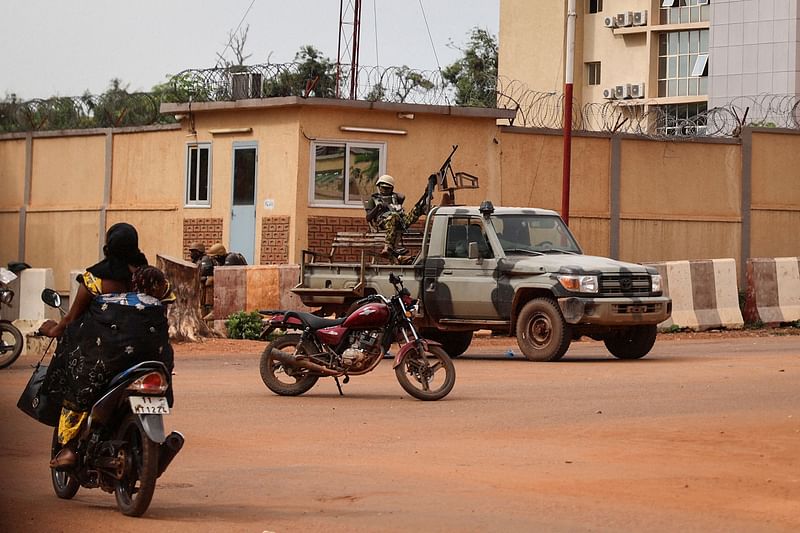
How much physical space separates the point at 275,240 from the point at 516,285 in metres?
8.85

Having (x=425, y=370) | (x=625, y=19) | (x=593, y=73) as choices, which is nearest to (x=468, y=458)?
(x=425, y=370)

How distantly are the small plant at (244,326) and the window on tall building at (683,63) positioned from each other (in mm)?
46362

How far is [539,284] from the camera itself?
61.6 feet

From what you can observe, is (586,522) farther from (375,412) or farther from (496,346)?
(496,346)

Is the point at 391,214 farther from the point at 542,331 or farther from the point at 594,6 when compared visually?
the point at 594,6

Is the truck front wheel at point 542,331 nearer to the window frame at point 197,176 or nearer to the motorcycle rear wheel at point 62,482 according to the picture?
the motorcycle rear wheel at point 62,482

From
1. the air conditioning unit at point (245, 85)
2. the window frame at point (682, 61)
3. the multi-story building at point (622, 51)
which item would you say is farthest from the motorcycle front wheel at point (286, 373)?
the window frame at point (682, 61)

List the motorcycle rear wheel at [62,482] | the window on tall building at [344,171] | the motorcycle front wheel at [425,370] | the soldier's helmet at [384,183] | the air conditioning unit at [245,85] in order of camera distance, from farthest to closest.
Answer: the air conditioning unit at [245,85] → the window on tall building at [344,171] → the soldier's helmet at [384,183] → the motorcycle front wheel at [425,370] → the motorcycle rear wheel at [62,482]

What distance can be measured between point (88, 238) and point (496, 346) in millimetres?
11884

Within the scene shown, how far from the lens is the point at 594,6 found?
69.2m

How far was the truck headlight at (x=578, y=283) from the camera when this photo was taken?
18.5 metres

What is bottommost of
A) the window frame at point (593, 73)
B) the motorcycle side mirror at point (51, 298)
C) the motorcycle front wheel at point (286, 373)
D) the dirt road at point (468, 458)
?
the dirt road at point (468, 458)

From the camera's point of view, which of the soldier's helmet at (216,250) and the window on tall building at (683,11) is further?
the window on tall building at (683,11)

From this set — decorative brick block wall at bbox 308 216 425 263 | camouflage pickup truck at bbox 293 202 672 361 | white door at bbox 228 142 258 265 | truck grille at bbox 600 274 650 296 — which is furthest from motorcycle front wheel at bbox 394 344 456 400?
white door at bbox 228 142 258 265
